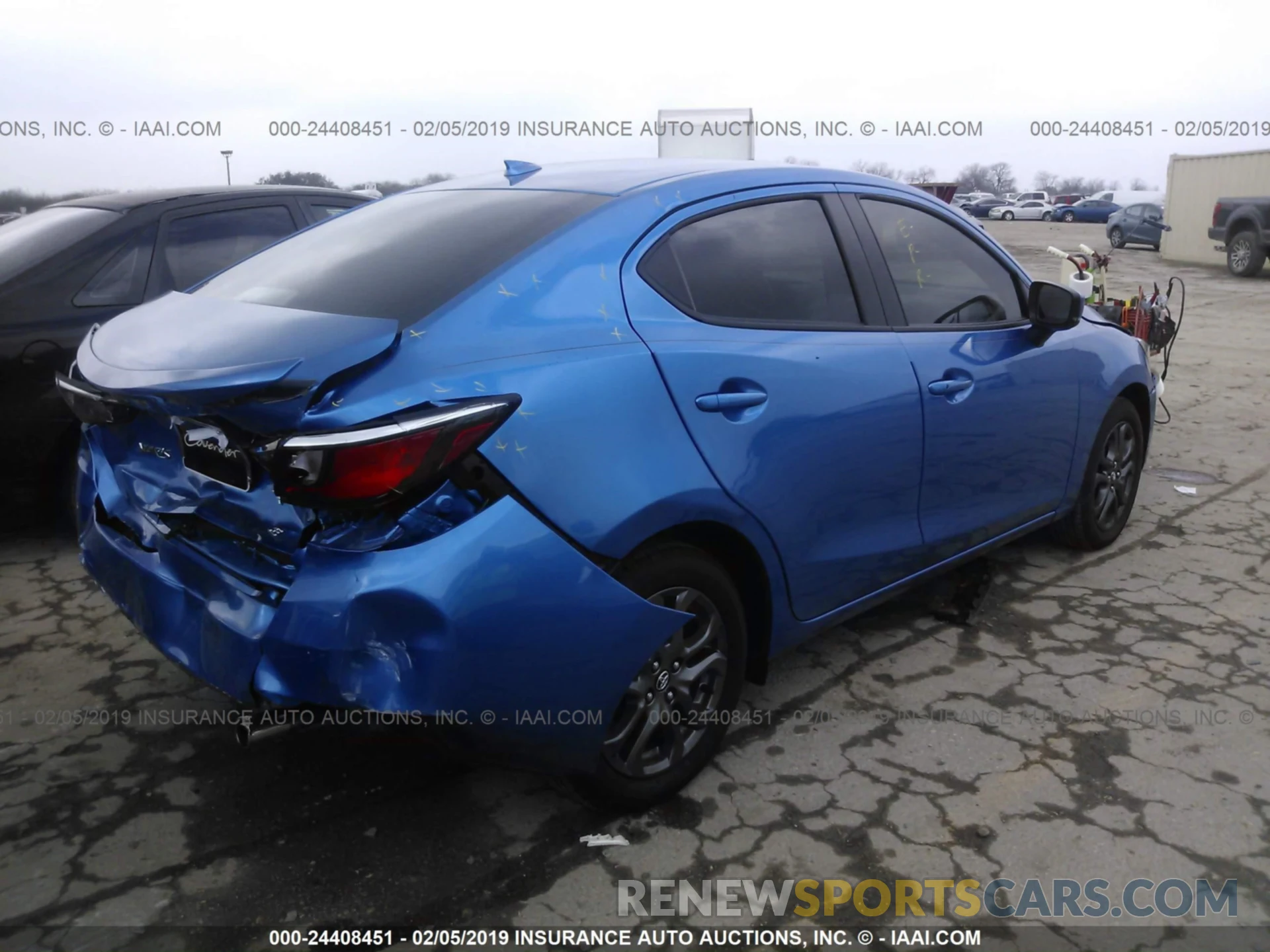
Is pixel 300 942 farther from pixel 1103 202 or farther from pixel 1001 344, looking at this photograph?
pixel 1103 202

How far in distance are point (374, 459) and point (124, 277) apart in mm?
3241

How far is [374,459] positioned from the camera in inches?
78.7

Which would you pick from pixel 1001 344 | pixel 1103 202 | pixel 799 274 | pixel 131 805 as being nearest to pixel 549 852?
pixel 131 805

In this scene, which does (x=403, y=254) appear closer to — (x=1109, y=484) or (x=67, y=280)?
(x=67, y=280)

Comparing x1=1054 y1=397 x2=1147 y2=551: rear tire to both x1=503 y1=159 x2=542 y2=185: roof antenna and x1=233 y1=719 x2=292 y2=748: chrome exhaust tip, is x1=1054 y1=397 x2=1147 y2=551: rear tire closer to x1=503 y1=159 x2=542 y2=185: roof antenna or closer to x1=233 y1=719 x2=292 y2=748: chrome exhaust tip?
x1=503 y1=159 x2=542 y2=185: roof antenna

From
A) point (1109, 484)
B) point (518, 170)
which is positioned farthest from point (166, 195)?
point (1109, 484)

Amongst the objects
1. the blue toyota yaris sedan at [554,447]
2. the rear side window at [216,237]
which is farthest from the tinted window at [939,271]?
the rear side window at [216,237]

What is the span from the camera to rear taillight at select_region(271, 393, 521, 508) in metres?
1.99

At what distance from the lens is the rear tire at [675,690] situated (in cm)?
247

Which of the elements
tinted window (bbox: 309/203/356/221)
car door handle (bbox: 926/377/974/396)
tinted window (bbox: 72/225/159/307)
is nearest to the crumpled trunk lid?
car door handle (bbox: 926/377/974/396)

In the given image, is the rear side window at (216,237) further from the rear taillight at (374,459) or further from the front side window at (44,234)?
the rear taillight at (374,459)

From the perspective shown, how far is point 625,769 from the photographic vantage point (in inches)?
101

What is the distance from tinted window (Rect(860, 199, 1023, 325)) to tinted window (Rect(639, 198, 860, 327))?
0.89 ft

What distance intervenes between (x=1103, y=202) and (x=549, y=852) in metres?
47.7
